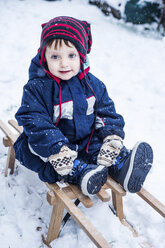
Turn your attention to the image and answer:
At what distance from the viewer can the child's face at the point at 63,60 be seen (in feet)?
6.08

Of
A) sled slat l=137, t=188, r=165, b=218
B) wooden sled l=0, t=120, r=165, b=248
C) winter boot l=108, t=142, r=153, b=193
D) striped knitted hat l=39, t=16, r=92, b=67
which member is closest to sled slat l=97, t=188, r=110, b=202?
wooden sled l=0, t=120, r=165, b=248

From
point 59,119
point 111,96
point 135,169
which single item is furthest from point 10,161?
point 111,96

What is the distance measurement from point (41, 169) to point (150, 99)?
8.22 ft

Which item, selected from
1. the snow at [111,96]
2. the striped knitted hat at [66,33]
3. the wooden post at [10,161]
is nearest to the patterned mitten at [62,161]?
the snow at [111,96]

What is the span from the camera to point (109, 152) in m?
2.04

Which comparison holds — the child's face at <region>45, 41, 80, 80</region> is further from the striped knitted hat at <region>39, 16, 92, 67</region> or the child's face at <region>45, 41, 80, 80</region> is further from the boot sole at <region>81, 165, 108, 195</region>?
the boot sole at <region>81, 165, 108, 195</region>

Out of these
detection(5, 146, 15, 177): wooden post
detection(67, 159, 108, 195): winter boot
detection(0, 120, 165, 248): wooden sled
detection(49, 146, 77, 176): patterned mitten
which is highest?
detection(49, 146, 77, 176): patterned mitten

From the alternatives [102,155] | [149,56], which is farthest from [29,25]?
[102,155]

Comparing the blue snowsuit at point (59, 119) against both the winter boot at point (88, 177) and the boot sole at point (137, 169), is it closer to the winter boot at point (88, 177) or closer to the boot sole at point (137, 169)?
the winter boot at point (88, 177)

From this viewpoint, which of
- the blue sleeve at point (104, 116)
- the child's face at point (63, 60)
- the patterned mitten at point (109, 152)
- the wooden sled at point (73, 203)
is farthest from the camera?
the blue sleeve at point (104, 116)

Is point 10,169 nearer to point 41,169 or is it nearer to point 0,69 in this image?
point 41,169

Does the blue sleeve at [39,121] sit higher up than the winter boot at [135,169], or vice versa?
the blue sleeve at [39,121]

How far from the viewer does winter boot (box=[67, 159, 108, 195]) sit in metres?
1.82

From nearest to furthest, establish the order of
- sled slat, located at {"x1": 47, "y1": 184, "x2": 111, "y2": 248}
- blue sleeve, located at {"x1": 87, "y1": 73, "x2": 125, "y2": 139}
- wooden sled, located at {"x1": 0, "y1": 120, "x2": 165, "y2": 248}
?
1. sled slat, located at {"x1": 47, "y1": 184, "x2": 111, "y2": 248}
2. wooden sled, located at {"x1": 0, "y1": 120, "x2": 165, "y2": 248}
3. blue sleeve, located at {"x1": 87, "y1": 73, "x2": 125, "y2": 139}
